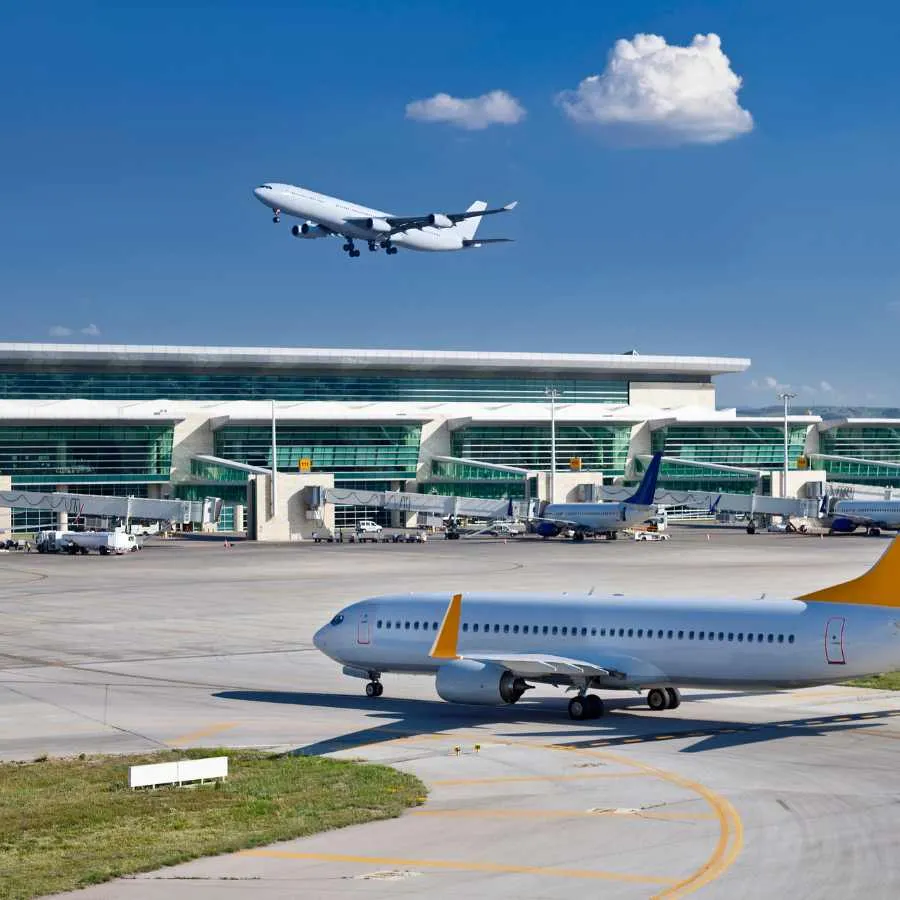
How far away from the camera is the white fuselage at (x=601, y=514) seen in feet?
471

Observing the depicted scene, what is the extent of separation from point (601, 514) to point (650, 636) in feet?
343

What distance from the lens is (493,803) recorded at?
31469 mm

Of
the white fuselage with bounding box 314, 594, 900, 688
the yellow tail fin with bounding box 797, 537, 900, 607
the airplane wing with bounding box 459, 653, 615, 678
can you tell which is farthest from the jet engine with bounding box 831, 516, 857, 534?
the yellow tail fin with bounding box 797, 537, 900, 607

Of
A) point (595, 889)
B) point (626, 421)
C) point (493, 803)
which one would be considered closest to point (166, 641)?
point (493, 803)

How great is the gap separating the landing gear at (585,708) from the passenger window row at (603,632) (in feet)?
6.62

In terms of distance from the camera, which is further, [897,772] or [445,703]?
[445,703]

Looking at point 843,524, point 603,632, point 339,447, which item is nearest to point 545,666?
point 603,632

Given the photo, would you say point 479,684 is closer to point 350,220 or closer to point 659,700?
point 659,700

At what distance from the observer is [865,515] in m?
154

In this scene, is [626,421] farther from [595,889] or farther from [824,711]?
[595,889]

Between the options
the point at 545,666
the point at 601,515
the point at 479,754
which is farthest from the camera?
the point at 601,515

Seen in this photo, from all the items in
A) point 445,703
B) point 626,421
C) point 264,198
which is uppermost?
point 264,198

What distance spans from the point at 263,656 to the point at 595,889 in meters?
37.8

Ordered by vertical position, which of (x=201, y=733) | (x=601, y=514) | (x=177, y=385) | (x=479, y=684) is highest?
(x=177, y=385)
